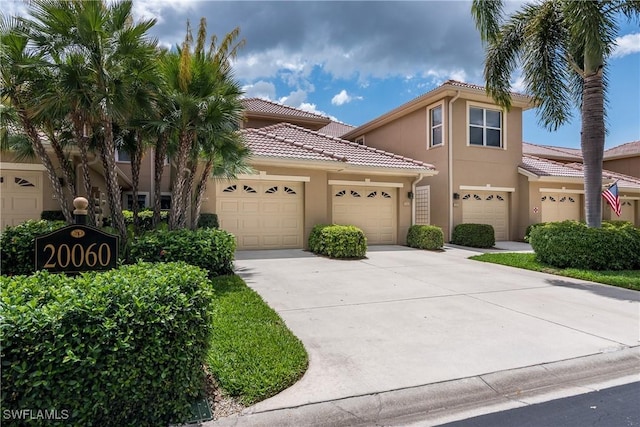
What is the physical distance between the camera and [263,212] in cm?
1305

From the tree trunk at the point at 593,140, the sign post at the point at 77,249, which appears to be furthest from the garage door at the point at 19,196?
the tree trunk at the point at 593,140

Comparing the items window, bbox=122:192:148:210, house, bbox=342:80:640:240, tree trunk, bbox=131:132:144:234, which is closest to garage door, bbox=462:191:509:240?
house, bbox=342:80:640:240

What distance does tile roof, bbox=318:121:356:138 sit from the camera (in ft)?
93.9

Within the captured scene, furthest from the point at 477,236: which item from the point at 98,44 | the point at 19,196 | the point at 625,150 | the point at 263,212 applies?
the point at 625,150

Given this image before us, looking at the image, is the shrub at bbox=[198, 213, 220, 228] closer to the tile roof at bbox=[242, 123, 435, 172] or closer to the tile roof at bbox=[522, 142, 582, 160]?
the tile roof at bbox=[242, 123, 435, 172]

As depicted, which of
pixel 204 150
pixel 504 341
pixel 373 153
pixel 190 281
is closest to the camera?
pixel 190 281

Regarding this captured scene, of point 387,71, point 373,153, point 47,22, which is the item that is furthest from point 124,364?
point 373,153

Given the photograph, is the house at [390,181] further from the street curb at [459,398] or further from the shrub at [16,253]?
the street curb at [459,398]

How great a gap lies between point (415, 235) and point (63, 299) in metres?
13.0

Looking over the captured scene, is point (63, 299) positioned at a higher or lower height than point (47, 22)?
lower

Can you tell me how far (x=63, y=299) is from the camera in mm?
2836

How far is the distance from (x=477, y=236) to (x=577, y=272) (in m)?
5.97

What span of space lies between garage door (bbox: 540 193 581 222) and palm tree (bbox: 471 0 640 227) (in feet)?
22.0

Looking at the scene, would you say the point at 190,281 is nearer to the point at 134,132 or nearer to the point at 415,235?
the point at 134,132
